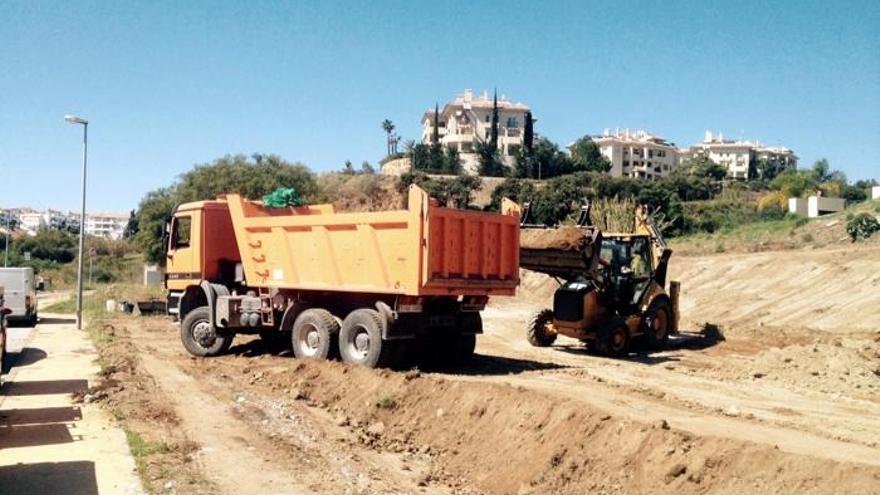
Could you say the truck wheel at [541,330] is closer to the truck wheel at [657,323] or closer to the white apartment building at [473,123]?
the truck wheel at [657,323]

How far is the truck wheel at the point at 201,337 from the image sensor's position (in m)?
16.9

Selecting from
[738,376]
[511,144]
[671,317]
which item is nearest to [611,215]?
A: [671,317]

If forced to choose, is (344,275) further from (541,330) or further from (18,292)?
(18,292)

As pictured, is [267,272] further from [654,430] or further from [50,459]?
[654,430]

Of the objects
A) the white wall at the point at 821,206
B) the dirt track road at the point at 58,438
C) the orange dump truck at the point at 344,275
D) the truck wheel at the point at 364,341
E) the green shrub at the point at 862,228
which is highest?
the white wall at the point at 821,206

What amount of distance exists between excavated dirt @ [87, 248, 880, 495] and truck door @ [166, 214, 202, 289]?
1.76 m

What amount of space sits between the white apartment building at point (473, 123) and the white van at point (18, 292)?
71.0 meters

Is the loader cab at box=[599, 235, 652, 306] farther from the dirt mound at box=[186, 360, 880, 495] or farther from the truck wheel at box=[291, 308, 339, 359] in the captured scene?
the dirt mound at box=[186, 360, 880, 495]

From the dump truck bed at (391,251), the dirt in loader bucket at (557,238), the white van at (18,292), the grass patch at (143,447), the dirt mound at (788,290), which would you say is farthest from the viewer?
the white van at (18,292)

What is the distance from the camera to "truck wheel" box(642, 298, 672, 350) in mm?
17598

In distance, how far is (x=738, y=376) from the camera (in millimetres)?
14375

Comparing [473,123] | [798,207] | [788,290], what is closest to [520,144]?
[473,123]

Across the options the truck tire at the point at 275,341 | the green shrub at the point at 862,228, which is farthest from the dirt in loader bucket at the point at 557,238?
the green shrub at the point at 862,228

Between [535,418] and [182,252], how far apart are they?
10.2 metres
